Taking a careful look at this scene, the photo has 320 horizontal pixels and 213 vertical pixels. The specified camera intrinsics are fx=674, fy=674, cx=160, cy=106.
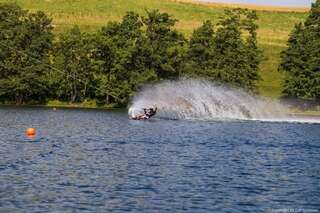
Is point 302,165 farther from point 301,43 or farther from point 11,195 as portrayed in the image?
point 301,43

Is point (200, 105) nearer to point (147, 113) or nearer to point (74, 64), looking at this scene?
point (147, 113)

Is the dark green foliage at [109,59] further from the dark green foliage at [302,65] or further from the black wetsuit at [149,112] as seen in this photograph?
the black wetsuit at [149,112]

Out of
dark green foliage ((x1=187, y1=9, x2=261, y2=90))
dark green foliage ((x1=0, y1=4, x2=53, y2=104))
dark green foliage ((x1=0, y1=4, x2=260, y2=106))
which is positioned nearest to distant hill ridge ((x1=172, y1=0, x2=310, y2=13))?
dark green foliage ((x1=187, y1=9, x2=261, y2=90))

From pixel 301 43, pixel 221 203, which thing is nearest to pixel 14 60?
pixel 301 43

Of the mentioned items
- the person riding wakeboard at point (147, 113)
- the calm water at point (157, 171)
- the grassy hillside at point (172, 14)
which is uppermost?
the grassy hillside at point (172, 14)

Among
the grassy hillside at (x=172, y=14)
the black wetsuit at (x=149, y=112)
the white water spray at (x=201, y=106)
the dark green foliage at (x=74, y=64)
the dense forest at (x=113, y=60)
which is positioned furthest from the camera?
the grassy hillside at (x=172, y=14)

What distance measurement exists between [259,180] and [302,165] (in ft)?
22.7

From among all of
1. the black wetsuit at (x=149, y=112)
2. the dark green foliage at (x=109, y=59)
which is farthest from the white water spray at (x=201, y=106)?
the dark green foliage at (x=109, y=59)

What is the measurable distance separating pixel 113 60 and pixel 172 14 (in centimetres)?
5463

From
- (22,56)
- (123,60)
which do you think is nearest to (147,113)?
(123,60)

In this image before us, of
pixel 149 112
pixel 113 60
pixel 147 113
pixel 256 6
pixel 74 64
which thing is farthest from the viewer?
pixel 256 6

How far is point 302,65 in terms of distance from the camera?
116375mm

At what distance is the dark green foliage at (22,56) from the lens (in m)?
113

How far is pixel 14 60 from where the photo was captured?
4564 inches
